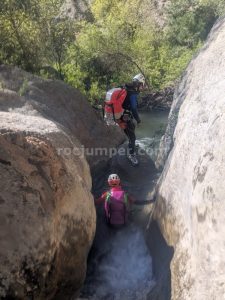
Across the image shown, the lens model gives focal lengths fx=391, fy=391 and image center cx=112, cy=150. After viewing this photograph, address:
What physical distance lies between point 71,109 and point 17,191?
250 inches

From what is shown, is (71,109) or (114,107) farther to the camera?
(71,109)

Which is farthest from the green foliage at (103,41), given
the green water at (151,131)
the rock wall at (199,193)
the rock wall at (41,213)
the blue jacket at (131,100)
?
the rock wall at (199,193)

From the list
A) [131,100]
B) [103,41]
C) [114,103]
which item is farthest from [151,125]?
[114,103]

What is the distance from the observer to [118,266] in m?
8.03

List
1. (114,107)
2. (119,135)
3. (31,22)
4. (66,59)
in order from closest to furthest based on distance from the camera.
Result: (114,107) < (119,135) < (31,22) < (66,59)

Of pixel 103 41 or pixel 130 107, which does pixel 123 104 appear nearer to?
pixel 130 107

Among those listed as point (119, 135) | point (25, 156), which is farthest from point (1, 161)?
point (119, 135)

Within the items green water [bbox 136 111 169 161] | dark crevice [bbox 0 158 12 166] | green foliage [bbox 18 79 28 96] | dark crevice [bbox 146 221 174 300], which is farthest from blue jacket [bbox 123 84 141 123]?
dark crevice [bbox 0 158 12 166]

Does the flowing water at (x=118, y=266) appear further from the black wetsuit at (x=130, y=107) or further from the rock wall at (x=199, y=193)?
the black wetsuit at (x=130, y=107)

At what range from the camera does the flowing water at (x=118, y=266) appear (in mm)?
7297

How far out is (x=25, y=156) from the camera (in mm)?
6336

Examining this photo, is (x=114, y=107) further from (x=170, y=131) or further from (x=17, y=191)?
(x=17, y=191)

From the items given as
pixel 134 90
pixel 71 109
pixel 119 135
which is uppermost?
pixel 134 90

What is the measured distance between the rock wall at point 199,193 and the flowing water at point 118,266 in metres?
0.86
